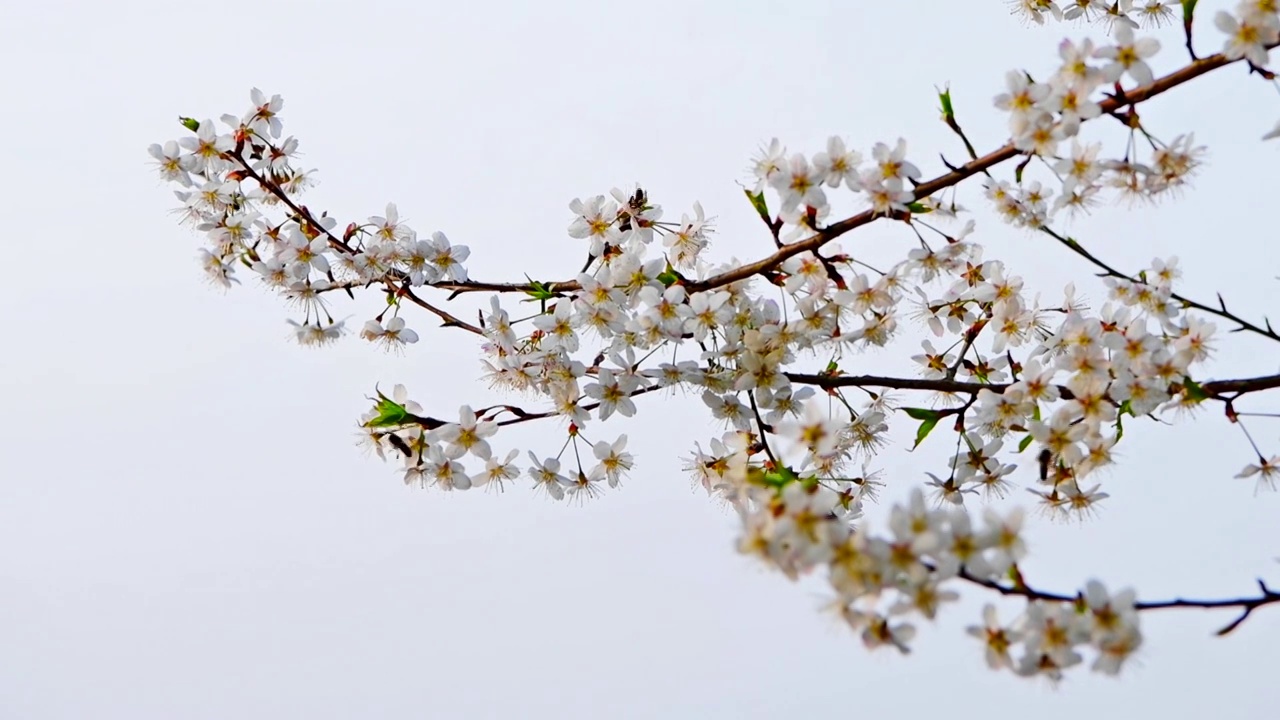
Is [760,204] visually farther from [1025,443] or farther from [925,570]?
[925,570]

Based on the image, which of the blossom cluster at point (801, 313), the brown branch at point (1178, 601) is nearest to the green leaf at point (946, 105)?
the blossom cluster at point (801, 313)

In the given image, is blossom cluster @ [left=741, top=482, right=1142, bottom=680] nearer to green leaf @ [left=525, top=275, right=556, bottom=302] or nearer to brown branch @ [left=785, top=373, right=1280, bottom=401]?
brown branch @ [left=785, top=373, right=1280, bottom=401]

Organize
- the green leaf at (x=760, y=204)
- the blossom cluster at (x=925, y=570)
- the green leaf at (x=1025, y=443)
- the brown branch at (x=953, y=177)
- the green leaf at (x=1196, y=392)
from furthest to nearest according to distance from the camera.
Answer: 1. the green leaf at (x=1025, y=443)
2. the green leaf at (x=760, y=204)
3. the green leaf at (x=1196, y=392)
4. the brown branch at (x=953, y=177)
5. the blossom cluster at (x=925, y=570)

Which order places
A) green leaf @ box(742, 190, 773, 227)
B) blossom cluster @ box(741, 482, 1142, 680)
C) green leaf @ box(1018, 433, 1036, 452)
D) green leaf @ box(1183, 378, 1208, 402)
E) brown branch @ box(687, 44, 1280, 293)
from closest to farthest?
1. blossom cluster @ box(741, 482, 1142, 680)
2. brown branch @ box(687, 44, 1280, 293)
3. green leaf @ box(1183, 378, 1208, 402)
4. green leaf @ box(742, 190, 773, 227)
5. green leaf @ box(1018, 433, 1036, 452)

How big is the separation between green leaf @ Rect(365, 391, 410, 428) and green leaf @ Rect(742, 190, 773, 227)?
0.60m

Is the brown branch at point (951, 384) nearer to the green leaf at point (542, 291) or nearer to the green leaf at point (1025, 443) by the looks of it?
the green leaf at point (1025, 443)

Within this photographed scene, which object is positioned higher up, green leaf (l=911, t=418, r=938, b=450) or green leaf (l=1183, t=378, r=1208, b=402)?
green leaf (l=911, t=418, r=938, b=450)

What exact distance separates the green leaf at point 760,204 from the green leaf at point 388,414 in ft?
1.98

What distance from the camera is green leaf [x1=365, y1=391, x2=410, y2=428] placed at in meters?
1.82

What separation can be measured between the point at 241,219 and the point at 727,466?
0.93 metres

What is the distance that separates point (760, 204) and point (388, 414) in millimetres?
630

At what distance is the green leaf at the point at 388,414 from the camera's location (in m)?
1.82

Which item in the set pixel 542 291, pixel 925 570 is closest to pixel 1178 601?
pixel 925 570

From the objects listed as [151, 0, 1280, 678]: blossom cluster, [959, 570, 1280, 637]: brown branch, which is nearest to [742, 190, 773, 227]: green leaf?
[151, 0, 1280, 678]: blossom cluster
